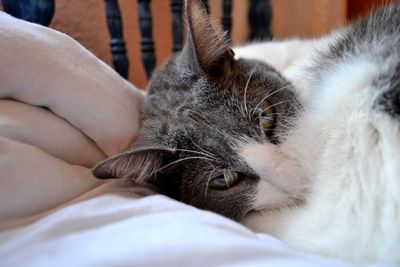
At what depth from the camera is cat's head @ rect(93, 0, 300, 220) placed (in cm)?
71

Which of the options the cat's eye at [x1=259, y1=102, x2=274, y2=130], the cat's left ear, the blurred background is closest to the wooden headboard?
the blurred background

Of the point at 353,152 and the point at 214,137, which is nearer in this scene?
the point at 353,152

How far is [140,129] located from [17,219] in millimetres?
308

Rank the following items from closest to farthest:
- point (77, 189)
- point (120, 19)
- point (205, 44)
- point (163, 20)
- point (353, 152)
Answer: point (353, 152) < point (77, 189) < point (205, 44) < point (120, 19) < point (163, 20)

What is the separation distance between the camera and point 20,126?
691mm

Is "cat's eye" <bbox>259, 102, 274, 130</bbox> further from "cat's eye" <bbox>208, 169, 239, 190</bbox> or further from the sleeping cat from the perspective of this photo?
"cat's eye" <bbox>208, 169, 239, 190</bbox>

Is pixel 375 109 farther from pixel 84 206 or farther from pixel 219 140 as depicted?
pixel 84 206

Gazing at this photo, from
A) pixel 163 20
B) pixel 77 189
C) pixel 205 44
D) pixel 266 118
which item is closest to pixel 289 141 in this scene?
pixel 266 118

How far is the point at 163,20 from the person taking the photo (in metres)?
1.71

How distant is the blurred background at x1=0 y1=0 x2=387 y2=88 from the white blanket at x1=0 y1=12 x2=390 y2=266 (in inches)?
19.4

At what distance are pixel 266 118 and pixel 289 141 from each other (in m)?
0.07

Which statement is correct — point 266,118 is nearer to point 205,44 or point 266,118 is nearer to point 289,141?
point 289,141

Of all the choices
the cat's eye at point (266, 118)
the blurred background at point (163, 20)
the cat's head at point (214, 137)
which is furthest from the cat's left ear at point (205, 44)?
the blurred background at point (163, 20)

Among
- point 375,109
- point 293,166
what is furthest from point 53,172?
point 375,109
